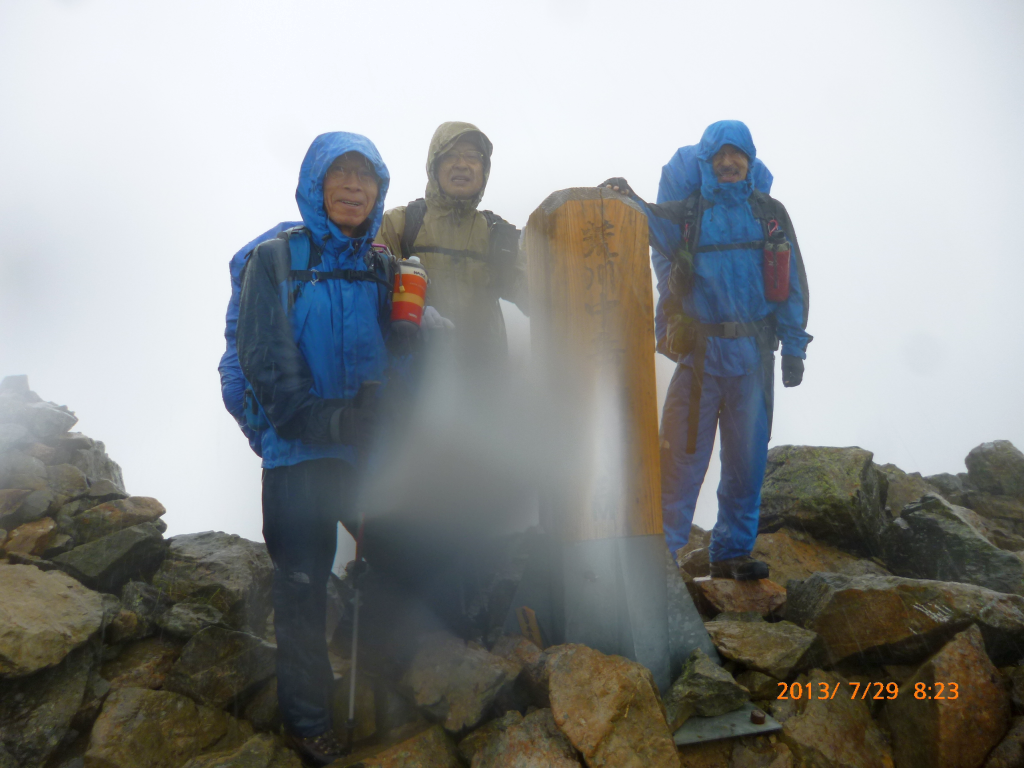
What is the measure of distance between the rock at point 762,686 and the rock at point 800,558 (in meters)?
1.95

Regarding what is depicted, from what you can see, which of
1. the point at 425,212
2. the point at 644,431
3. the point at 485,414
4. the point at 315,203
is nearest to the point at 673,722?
the point at 644,431

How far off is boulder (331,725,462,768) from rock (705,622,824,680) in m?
1.56

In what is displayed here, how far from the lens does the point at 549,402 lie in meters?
3.52

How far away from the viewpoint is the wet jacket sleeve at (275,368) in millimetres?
2924

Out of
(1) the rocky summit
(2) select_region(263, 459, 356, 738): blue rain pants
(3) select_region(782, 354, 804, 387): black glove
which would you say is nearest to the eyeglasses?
(2) select_region(263, 459, 356, 738): blue rain pants

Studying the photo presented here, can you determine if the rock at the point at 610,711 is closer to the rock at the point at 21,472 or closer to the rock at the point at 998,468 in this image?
the rock at the point at 21,472

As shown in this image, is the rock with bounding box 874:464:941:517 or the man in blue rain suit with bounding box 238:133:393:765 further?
the rock with bounding box 874:464:941:517

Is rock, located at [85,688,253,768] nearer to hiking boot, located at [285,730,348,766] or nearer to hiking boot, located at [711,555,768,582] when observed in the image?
hiking boot, located at [285,730,348,766]

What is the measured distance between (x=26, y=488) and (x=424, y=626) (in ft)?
10.8

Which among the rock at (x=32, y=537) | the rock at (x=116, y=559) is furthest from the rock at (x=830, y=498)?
the rock at (x=32, y=537)

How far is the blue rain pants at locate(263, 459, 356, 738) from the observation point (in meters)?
2.91

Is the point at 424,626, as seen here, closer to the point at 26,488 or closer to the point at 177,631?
the point at 177,631

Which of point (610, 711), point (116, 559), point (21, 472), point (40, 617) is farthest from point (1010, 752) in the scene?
point (21, 472)

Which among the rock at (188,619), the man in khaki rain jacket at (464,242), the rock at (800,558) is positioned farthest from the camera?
the rock at (800,558)
